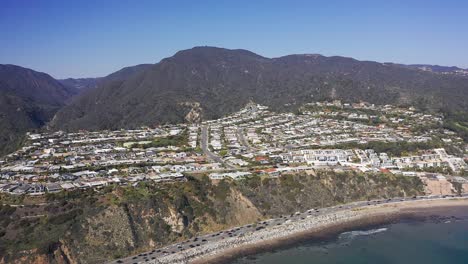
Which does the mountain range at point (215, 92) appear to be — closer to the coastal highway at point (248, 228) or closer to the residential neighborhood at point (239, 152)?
the residential neighborhood at point (239, 152)

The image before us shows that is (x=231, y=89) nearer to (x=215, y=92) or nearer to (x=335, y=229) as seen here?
(x=215, y=92)

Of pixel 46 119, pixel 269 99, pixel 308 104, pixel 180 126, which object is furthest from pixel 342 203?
pixel 46 119

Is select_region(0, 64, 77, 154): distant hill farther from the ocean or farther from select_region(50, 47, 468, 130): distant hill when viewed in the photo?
the ocean

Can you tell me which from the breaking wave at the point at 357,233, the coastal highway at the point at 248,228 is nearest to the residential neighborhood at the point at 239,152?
the coastal highway at the point at 248,228

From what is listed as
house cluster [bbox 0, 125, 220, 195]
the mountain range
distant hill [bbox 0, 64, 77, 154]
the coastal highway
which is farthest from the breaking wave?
→ distant hill [bbox 0, 64, 77, 154]

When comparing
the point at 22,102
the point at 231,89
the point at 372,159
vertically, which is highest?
the point at 231,89

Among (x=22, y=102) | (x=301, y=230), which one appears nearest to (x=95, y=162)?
(x=301, y=230)
